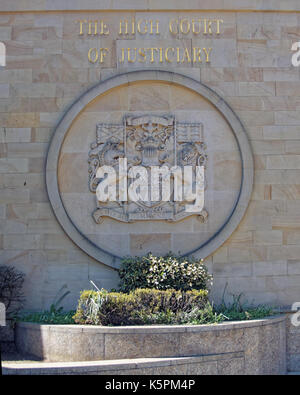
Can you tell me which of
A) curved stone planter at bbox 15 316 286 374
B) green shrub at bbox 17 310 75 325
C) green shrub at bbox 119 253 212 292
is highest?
green shrub at bbox 119 253 212 292

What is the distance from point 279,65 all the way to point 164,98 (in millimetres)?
2897

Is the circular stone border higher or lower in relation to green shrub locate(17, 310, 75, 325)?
higher

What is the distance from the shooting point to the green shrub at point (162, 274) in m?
13.0

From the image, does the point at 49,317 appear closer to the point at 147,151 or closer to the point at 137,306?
the point at 137,306

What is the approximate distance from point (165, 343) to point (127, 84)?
20.7ft

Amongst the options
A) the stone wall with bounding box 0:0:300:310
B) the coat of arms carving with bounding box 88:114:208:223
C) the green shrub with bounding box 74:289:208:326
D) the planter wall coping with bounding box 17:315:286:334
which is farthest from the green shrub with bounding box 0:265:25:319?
the coat of arms carving with bounding box 88:114:208:223

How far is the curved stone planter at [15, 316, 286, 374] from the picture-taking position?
11.1 metres

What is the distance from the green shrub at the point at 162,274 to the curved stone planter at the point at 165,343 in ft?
5.52

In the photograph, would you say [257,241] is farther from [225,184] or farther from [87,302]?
[87,302]

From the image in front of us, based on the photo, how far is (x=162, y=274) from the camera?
42.6 feet

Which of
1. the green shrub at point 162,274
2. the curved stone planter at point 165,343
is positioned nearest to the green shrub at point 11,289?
the curved stone planter at point 165,343

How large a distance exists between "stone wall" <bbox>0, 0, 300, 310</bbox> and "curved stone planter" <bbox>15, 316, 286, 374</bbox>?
6.20 ft

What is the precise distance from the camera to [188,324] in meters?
11.8

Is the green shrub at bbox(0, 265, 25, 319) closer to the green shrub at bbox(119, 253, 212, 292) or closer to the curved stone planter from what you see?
the curved stone planter
